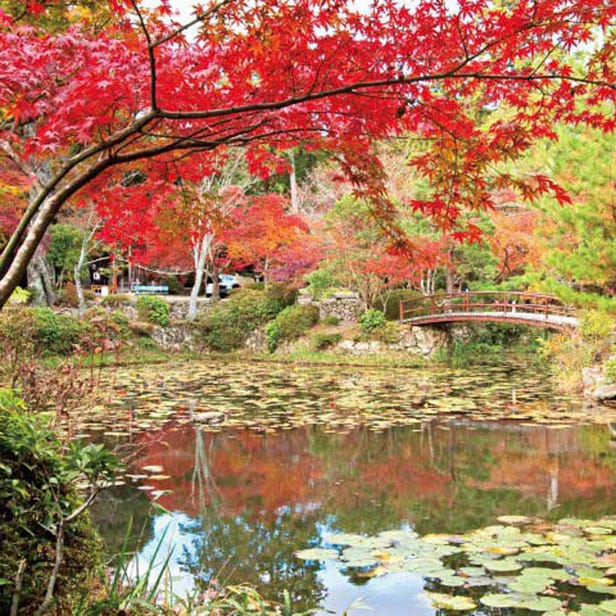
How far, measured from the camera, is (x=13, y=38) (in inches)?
156

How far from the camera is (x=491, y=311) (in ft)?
57.9

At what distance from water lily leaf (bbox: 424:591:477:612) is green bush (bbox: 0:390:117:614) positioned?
215 centimetres

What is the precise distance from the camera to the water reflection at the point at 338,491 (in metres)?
4.24

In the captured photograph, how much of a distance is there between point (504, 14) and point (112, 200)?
9.96 feet

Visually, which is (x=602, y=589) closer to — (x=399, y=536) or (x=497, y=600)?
(x=497, y=600)

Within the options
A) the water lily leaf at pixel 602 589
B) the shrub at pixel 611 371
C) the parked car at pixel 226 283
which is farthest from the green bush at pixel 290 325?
the water lily leaf at pixel 602 589

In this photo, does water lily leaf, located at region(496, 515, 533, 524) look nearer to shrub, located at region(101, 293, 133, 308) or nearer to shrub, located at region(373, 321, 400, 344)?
shrub, located at region(373, 321, 400, 344)

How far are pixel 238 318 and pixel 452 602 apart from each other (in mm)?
15853

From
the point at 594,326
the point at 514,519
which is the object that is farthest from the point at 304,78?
the point at 594,326

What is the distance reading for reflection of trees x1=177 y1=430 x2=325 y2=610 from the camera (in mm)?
4066

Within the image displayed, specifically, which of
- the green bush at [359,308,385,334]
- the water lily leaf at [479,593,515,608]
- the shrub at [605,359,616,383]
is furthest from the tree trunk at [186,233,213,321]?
the water lily leaf at [479,593,515,608]

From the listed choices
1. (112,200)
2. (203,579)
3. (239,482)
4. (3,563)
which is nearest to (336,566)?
(203,579)

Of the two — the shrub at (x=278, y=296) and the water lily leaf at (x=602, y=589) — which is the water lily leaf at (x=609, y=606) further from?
the shrub at (x=278, y=296)

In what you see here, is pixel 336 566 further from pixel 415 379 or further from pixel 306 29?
pixel 415 379
